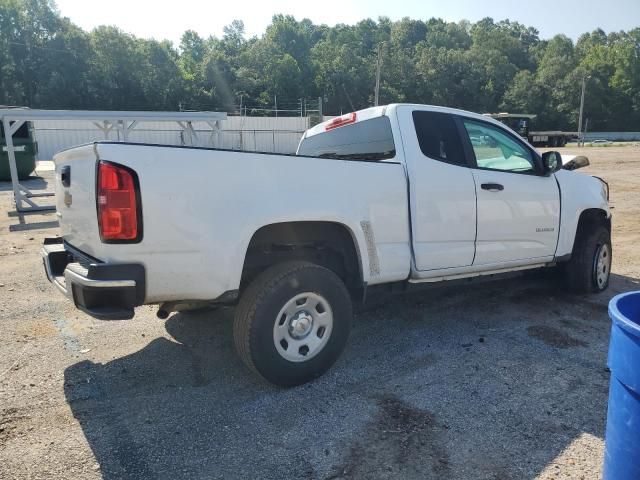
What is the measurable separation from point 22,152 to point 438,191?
55.2 ft

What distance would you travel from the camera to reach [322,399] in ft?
11.1

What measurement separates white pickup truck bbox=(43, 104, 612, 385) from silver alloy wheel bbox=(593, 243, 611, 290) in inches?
29.4

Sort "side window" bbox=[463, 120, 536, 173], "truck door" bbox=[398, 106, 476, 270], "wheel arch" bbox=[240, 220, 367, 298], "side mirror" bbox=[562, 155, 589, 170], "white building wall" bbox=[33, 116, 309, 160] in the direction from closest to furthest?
"wheel arch" bbox=[240, 220, 367, 298] < "truck door" bbox=[398, 106, 476, 270] < "side window" bbox=[463, 120, 536, 173] < "side mirror" bbox=[562, 155, 589, 170] < "white building wall" bbox=[33, 116, 309, 160]

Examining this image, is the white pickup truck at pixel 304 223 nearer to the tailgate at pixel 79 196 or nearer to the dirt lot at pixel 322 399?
the tailgate at pixel 79 196

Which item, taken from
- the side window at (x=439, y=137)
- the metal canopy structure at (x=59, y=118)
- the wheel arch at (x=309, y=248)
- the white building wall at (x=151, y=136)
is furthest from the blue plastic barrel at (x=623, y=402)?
the white building wall at (x=151, y=136)

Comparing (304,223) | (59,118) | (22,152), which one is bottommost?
(304,223)

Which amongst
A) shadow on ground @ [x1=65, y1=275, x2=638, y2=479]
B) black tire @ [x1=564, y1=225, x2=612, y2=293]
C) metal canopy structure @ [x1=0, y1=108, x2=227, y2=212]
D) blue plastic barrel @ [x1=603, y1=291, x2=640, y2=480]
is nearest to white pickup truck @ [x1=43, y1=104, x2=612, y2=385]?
shadow on ground @ [x1=65, y1=275, x2=638, y2=479]

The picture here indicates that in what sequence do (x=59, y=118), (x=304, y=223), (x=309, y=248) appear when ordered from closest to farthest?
(x=304, y=223) < (x=309, y=248) < (x=59, y=118)

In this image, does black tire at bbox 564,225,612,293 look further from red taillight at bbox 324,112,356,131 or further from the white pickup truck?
red taillight at bbox 324,112,356,131

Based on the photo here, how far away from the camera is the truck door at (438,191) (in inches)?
156

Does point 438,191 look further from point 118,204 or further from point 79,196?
point 79,196

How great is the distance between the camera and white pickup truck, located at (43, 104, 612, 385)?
2.91 meters

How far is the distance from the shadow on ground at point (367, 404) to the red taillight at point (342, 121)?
188 centimetres

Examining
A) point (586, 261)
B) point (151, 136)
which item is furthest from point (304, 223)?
point (151, 136)
